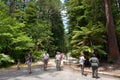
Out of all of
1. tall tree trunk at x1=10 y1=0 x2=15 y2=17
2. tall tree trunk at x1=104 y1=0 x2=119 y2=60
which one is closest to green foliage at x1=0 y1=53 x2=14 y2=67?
tall tree trunk at x1=10 y1=0 x2=15 y2=17

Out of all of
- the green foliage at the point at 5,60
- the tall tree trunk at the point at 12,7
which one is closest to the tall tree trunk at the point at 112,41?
the green foliage at the point at 5,60

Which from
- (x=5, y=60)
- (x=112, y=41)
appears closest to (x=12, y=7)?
(x=5, y=60)

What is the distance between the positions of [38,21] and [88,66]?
2463 cm

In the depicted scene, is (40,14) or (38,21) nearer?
(38,21)

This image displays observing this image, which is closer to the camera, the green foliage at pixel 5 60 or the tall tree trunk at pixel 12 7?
the green foliage at pixel 5 60

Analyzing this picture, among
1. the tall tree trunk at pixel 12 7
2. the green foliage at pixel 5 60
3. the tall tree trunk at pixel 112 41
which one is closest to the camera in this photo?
the tall tree trunk at pixel 112 41

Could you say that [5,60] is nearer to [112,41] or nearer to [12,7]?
[12,7]

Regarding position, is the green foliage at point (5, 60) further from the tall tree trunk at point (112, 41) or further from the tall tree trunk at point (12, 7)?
the tall tree trunk at point (112, 41)

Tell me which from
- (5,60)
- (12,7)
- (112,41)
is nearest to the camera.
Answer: (112,41)

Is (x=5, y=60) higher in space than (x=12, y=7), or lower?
lower

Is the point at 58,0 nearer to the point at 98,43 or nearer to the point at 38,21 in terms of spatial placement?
the point at 38,21

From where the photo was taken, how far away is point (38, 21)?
44562mm

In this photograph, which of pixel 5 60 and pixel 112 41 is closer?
pixel 112 41

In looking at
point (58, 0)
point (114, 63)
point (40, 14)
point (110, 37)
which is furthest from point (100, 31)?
point (58, 0)
